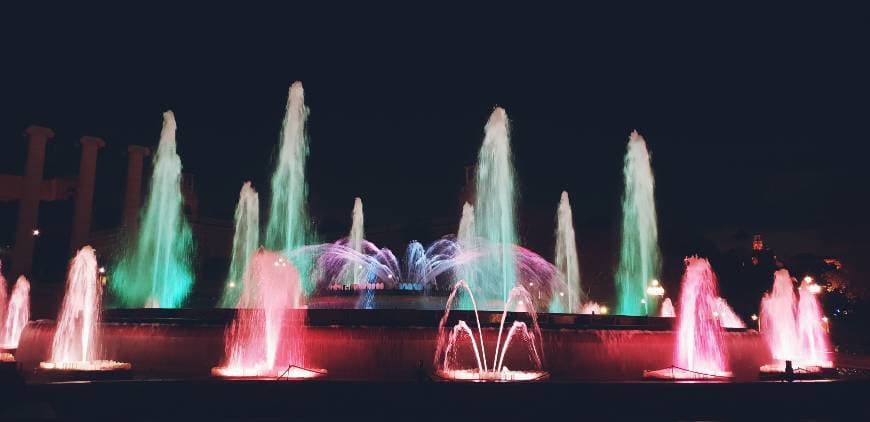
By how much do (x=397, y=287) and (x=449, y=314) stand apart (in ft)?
24.8

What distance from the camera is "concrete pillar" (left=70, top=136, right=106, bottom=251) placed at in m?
39.5

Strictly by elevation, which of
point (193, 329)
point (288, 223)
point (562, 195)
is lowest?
point (193, 329)

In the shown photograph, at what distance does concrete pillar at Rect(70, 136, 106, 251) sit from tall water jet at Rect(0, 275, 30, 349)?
804cm

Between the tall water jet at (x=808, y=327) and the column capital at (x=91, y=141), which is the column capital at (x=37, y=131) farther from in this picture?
the tall water jet at (x=808, y=327)

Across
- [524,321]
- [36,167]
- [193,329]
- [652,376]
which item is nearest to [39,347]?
[193,329]

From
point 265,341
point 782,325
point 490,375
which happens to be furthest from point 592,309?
point 265,341

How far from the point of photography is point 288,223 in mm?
29594

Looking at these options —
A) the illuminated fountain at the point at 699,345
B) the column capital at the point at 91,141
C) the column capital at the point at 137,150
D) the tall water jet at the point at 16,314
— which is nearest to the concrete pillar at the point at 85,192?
the column capital at the point at 91,141

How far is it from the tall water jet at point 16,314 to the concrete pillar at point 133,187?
997 centimetres

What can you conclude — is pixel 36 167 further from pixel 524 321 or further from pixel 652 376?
pixel 652 376

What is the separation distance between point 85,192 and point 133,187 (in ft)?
8.67

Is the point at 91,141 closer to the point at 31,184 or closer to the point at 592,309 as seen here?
the point at 31,184

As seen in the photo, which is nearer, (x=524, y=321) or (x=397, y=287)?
(x=524, y=321)

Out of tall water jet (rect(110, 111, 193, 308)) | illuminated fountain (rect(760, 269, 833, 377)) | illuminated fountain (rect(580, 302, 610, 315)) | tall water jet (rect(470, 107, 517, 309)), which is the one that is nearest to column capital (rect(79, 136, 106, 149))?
tall water jet (rect(110, 111, 193, 308))
